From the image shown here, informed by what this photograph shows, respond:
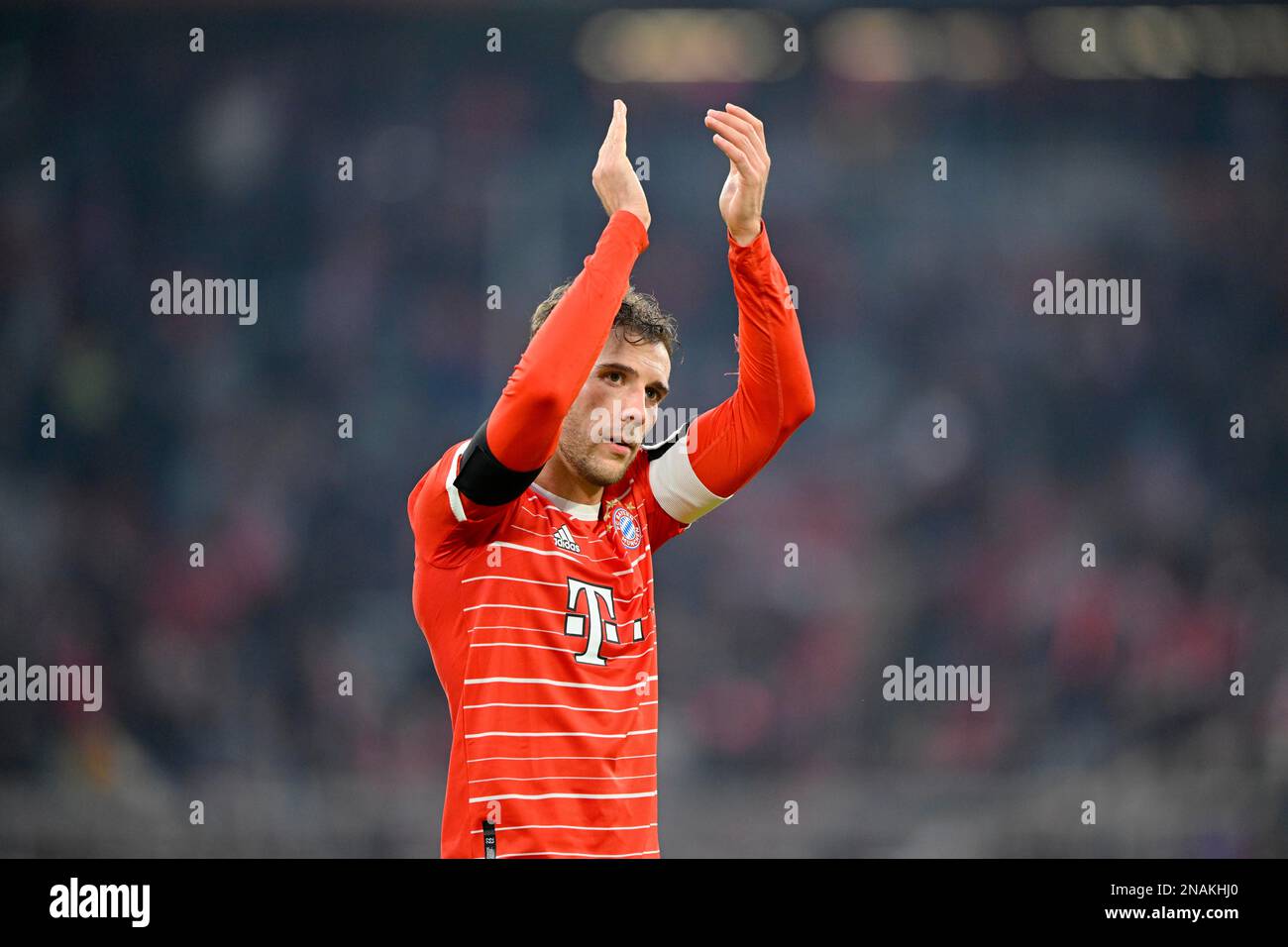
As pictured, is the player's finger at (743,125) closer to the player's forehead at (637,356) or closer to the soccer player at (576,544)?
the soccer player at (576,544)

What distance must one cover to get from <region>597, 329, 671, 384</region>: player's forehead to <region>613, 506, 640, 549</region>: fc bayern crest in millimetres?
268

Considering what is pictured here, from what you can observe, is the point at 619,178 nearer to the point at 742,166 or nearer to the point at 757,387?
the point at 742,166

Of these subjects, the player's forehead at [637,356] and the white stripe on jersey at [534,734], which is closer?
the white stripe on jersey at [534,734]

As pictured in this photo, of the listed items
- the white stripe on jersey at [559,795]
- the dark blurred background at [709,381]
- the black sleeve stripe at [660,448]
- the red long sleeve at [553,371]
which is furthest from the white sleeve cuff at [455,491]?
the dark blurred background at [709,381]

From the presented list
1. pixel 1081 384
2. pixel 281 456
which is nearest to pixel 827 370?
pixel 1081 384

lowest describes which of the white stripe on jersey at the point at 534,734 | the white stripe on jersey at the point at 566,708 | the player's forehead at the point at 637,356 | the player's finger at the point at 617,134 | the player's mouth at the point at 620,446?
the white stripe on jersey at the point at 534,734

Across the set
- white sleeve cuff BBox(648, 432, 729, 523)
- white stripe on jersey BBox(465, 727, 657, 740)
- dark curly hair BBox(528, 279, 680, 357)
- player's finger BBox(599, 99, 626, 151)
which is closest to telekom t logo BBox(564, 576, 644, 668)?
white stripe on jersey BBox(465, 727, 657, 740)

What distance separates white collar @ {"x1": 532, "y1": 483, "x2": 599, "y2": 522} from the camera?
2.34 metres

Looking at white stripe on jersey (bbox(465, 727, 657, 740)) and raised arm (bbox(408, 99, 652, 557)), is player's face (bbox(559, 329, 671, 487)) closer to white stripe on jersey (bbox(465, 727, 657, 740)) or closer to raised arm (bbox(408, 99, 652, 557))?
raised arm (bbox(408, 99, 652, 557))

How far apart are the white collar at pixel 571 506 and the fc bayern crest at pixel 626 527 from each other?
6 centimetres

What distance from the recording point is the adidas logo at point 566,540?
2273 mm

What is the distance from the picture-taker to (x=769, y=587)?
6211mm

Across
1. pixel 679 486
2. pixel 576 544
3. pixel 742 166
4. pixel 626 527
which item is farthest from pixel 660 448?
pixel 742 166

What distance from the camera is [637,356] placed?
7.78 ft
